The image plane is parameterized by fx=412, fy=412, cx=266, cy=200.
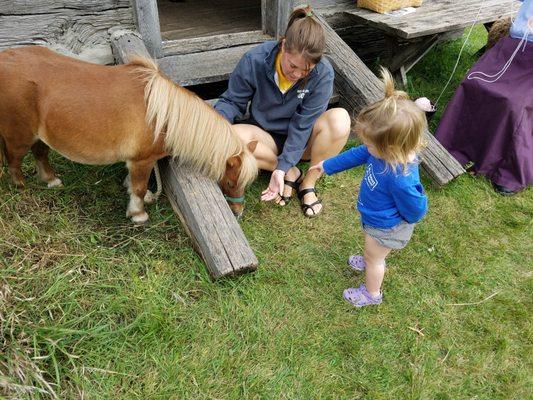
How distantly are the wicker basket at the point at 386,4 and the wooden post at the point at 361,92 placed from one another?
0.59 metres

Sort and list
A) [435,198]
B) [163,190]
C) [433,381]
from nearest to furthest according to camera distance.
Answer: [433,381]
[163,190]
[435,198]

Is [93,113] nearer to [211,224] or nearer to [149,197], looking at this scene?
[149,197]

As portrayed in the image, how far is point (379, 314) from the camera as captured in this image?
2643 millimetres

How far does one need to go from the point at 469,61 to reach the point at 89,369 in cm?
607

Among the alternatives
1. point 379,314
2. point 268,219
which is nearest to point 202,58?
point 268,219

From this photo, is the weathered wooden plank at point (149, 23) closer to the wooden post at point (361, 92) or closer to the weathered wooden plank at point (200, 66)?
the weathered wooden plank at point (200, 66)

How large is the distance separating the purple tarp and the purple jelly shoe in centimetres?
190

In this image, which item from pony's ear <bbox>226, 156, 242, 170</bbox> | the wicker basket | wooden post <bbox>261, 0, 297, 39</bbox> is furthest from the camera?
the wicker basket

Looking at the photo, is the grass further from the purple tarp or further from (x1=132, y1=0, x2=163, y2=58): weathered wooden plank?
(x1=132, y1=0, x2=163, y2=58): weathered wooden plank

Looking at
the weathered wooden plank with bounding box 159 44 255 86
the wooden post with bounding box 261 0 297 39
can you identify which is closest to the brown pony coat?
the weathered wooden plank with bounding box 159 44 255 86

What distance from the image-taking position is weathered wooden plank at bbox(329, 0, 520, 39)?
3.95m

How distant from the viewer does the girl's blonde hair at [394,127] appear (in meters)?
1.88

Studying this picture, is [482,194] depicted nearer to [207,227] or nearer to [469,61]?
[207,227]

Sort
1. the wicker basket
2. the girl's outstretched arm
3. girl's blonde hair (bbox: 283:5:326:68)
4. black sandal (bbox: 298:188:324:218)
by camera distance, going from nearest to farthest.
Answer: the girl's outstretched arm < girl's blonde hair (bbox: 283:5:326:68) < black sandal (bbox: 298:188:324:218) < the wicker basket
